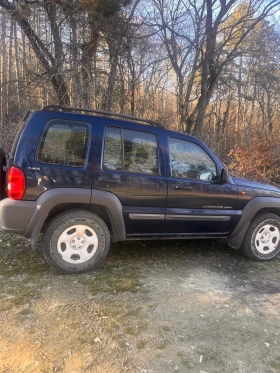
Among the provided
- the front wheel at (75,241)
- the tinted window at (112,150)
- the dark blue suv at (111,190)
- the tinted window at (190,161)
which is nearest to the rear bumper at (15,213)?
the dark blue suv at (111,190)

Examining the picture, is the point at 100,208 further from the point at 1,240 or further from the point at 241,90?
the point at 241,90

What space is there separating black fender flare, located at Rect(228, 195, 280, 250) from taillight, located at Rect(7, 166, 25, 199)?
2870 millimetres

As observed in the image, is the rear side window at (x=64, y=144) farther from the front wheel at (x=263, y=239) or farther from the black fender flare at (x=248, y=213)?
the front wheel at (x=263, y=239)

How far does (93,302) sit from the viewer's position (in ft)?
10.0

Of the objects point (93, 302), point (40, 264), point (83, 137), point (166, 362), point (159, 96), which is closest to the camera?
point (166, 362)

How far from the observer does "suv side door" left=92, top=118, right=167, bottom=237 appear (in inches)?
144

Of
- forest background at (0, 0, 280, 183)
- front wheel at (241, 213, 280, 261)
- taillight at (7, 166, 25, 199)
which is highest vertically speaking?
forest background at (0, 0, 280, 183)

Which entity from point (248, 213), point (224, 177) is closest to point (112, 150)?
point (224, 177)

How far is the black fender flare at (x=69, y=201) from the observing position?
3.37 metres

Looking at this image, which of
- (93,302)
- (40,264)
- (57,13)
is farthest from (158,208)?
(57,13)

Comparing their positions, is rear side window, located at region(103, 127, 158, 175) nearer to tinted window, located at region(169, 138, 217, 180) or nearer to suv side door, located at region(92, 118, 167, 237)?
suv side door, located at region(92, 118, 167, 237)

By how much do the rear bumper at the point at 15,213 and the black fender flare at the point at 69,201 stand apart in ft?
0.18

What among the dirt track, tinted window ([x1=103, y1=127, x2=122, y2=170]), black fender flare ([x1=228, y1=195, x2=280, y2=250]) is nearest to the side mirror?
black fender flare ([x1=228, y1=195, x2=280, y2=250])

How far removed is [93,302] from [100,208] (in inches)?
42.6
